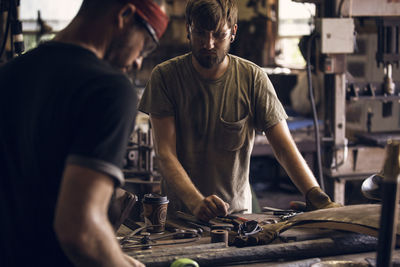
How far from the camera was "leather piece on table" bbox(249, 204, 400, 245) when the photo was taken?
74.8 inches

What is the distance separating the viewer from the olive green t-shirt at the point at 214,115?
2506 mm

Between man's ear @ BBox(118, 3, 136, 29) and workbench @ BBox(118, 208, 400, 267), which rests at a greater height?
man's ear @ BBox(118, 3, 136, 29)

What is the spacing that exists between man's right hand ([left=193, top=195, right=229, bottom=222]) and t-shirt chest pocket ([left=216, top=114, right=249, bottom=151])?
435 millimetres

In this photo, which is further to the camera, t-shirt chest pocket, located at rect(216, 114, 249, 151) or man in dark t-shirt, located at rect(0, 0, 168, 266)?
t-shirt chest pocket, located at rect(216, 114, 249, 151)

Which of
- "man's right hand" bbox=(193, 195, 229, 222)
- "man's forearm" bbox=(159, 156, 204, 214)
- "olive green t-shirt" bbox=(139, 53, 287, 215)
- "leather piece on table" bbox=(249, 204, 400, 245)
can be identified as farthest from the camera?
"olive green t-shirt" bbox=(139, 53, 287, 215)

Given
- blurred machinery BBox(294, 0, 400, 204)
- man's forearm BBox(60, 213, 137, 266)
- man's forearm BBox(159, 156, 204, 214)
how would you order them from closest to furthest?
man's forearm BBox(60, 213, 137, 266) < man's forearm BBox(159, 156, 204, 214) < blurred machinery BBox(294, 0, 400, 204)

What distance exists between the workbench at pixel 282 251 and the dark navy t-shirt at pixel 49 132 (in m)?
0.51

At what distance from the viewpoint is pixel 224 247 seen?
73.0 inches

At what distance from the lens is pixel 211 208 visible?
2102 millimetres

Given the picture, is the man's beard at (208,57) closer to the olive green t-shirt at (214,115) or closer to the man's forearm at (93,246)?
the olive green t-shirt at (214,115)

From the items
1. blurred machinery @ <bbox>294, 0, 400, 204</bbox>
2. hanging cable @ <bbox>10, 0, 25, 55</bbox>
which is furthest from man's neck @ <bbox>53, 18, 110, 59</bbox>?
blurred machinery @ <bbox>294, 0, 400, 204</bbox>

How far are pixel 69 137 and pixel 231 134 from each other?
1.37 meters

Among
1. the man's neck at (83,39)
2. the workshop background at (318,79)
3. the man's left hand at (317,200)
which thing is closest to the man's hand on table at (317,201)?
the man's left hand at (317,200)

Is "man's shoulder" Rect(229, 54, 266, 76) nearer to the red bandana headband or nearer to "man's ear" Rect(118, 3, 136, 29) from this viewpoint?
the red bandana headband
